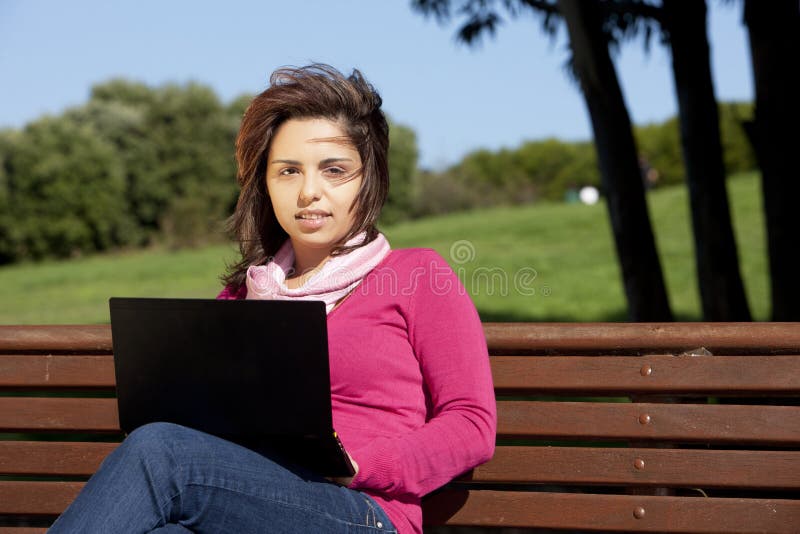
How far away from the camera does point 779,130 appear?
212 inches

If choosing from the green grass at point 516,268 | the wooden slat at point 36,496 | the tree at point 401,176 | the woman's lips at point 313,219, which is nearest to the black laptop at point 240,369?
the woman's lips at point 313,219

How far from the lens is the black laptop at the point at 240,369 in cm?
192

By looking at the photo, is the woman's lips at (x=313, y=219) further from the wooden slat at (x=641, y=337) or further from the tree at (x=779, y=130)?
the tree at (x=779, y=130)

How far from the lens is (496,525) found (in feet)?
8.20

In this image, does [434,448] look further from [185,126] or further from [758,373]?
[185,126]

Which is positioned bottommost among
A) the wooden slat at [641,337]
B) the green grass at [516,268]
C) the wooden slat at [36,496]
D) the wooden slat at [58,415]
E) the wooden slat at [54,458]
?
the green grass at [516,268]

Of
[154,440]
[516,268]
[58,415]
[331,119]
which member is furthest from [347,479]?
[516,268]

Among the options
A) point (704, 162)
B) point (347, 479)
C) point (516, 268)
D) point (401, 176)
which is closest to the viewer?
point (347, 479)

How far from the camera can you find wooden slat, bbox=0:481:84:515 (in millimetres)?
2697

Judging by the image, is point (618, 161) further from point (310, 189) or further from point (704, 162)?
point (310, 189)

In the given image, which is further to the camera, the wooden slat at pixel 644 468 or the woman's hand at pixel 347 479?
the wooden slat at pixel 644 468

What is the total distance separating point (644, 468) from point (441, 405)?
666 mm

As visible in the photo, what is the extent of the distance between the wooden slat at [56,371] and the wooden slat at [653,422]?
1.15m

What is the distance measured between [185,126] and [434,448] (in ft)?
89.2
